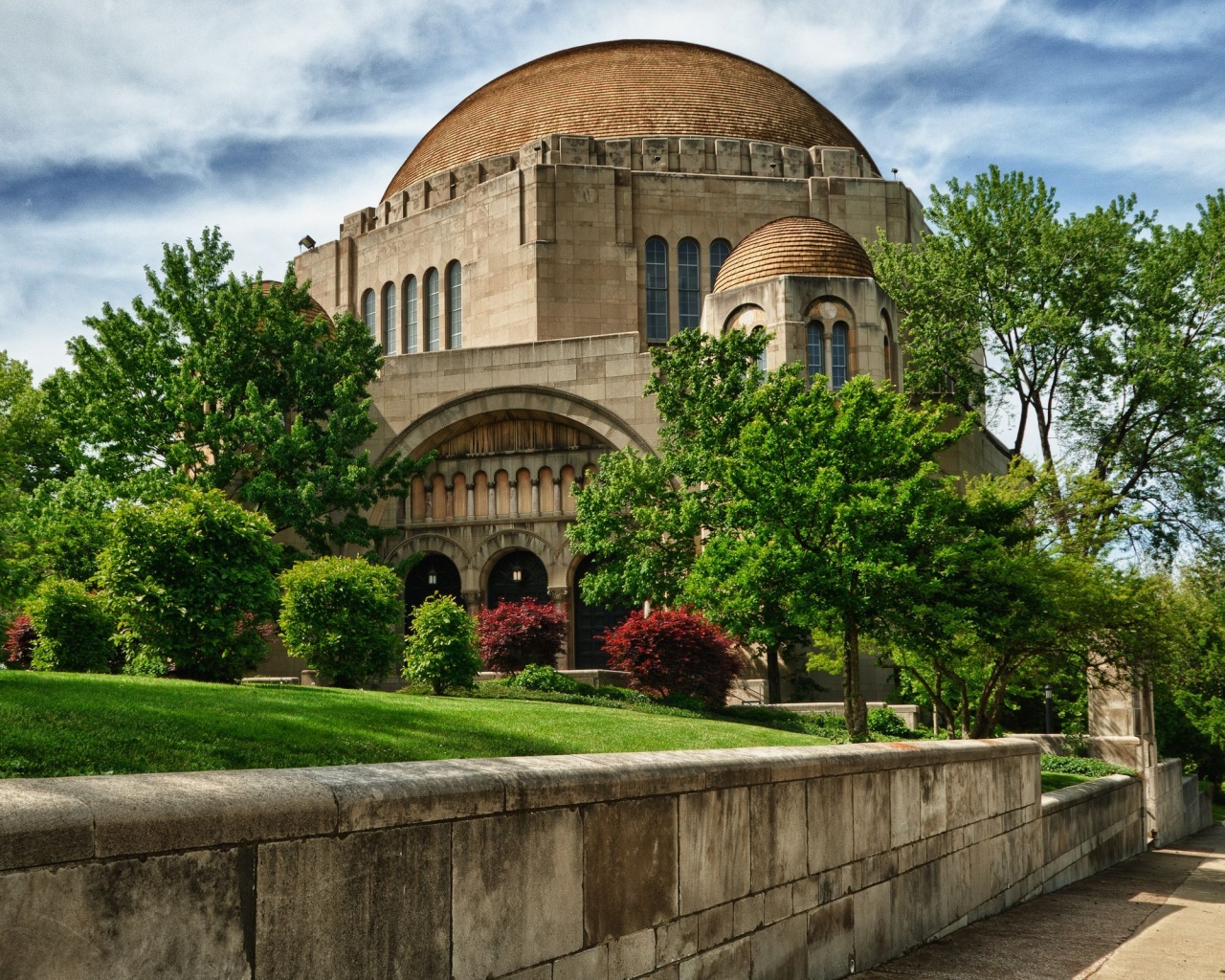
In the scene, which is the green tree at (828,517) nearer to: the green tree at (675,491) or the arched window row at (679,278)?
the green tree at (675,491)

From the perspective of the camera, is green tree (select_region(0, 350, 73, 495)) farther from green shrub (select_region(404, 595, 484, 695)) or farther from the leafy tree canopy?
the leafy tree canopy

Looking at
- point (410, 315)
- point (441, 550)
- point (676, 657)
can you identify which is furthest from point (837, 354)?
point (410, 315)

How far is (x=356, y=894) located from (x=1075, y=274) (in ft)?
111

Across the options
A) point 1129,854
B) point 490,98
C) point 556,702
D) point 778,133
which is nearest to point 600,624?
point 556,702

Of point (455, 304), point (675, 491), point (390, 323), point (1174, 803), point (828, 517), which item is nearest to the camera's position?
point (828, 517)

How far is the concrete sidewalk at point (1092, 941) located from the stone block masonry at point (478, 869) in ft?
1.52

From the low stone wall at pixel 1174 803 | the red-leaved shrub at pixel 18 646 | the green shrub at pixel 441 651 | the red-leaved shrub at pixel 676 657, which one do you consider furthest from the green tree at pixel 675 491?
the red-leaved shrub at pixel 18 646

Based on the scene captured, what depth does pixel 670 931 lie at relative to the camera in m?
5.60

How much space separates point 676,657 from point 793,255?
12.1 metres

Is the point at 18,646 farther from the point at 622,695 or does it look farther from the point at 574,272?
the point at 574,272

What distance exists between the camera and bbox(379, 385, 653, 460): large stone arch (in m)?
32.2

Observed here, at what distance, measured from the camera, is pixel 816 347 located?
30.8 metres

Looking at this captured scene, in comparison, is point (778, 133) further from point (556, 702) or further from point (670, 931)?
point (670, 931)

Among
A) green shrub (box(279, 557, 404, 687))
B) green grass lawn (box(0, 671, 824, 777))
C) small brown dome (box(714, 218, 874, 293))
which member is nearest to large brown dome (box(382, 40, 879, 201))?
small brown dome (box(714, 218, 874, 293))
